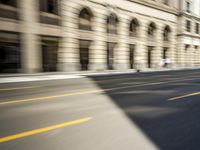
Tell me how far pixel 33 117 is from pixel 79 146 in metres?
2.14

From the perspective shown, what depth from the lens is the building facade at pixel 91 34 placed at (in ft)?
68.0

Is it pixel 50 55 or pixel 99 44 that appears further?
pixel 99 44

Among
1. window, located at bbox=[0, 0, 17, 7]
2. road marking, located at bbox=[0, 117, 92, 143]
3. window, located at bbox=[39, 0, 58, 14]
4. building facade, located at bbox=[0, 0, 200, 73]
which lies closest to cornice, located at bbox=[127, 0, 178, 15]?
building facade, located at bbox=[0, 0, 200, 73]

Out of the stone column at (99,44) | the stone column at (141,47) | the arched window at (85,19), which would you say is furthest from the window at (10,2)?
the stone column at (141,47)

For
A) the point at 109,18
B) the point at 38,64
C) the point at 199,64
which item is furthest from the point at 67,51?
the point at 199,64

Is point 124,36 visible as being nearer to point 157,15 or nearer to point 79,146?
point 157,15

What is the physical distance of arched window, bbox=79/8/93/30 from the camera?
86.3 ft

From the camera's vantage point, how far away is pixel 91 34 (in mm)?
26969

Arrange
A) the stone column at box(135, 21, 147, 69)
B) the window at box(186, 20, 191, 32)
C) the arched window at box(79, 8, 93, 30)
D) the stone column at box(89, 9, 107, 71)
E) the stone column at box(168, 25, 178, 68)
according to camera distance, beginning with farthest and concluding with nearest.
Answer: the window at box(186, 20, 191, 32), the stone column at box(168, 25, 178, 68), the stone column at box(135, 21, 147, 69), the stone column at box(89, 9, 107, 71), the arched window at box(79, 8, 93, 30)

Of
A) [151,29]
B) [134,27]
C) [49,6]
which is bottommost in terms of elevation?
[134,27]

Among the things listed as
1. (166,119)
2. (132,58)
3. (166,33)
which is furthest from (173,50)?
(166,119)

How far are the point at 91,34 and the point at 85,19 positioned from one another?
6.12 ft

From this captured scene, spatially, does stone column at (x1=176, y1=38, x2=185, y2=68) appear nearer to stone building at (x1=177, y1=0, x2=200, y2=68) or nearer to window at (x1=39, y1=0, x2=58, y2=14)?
stone building at (x1=177, y1=0, x2=200, y2=68)

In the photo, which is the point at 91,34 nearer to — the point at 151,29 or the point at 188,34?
the point at 151,29
